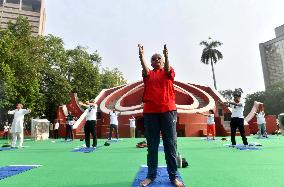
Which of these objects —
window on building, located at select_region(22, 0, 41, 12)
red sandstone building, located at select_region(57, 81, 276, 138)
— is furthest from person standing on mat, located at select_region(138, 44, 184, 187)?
window on building, located at select_region(22, 0, 41, 12)

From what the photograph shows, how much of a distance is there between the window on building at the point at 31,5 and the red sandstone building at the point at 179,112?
112 metres

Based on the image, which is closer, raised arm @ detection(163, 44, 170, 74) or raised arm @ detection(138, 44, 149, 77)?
raised arm @ detection(163, 44, 170, 74)

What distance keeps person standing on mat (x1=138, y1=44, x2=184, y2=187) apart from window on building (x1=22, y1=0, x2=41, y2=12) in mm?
141548

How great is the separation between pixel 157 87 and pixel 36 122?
1945 cm

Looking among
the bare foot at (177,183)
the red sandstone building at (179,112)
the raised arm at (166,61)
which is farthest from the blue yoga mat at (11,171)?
the red sandstone building at (179,112)

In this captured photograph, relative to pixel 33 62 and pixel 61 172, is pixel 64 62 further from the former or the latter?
pixel 61 172

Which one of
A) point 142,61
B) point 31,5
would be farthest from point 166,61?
point 31,5

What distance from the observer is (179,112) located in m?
27.5

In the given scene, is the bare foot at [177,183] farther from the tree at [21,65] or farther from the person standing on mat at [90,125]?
the tree at [21,65]

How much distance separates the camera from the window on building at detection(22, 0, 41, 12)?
427 feet

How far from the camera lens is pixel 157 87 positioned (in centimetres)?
445

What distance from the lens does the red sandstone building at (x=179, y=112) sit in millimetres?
27511

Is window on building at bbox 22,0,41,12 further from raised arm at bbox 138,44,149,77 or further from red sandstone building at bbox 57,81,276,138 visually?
raised arm at bbox 138,44,149,77

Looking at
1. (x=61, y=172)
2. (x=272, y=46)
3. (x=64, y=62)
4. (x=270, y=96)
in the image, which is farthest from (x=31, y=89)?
(x=272, y=46)
